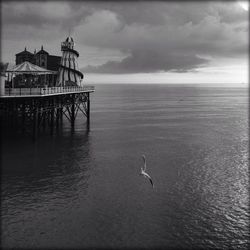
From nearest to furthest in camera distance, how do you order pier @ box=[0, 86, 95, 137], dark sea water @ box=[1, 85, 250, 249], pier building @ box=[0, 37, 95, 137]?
dark sea water @ box=[1, 85, 250, 249] → pier @ box=[0, 86, 95, 137] → pier building @ box=[0, 37, 95, 137]

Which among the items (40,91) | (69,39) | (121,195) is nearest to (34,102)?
(40,91)

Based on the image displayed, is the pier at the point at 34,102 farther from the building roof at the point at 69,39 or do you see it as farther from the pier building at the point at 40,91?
the building roof at the point at 69,39

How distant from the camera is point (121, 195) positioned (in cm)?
2528

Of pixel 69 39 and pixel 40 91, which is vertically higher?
pixel 69 39

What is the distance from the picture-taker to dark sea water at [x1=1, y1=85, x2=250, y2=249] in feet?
63.6

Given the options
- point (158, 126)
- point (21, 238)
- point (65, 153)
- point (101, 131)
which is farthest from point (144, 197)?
point (158, 126)

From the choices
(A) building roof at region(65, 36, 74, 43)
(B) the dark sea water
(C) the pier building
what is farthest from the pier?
(A) building roof at region(65, 36, 74, 43)

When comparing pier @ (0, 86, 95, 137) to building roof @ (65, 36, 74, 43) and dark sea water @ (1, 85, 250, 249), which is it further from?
building roof @ (65, 36, 74, 43)

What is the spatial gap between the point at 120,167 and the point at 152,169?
11.0 ft

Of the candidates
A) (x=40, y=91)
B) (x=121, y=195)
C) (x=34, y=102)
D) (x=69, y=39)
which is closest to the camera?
(x=121, y=195)

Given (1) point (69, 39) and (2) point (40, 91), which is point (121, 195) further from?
(1) point (69, 39)

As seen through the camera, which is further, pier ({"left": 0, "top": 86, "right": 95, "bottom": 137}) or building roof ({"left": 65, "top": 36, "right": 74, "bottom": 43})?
building roof ({"left": 65, "top": 36, "right": 74, "bottom": 43})

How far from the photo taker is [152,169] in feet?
106

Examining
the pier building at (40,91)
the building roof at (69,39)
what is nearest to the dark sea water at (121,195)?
the pier building at (40,91)
